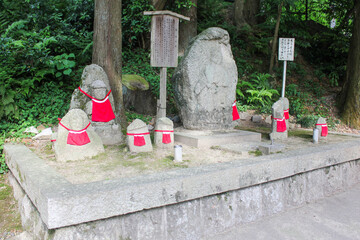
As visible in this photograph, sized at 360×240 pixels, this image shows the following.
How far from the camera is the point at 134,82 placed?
785 centimetres

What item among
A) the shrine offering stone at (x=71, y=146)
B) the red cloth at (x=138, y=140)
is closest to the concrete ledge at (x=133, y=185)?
the shrine offering stone at (x=71, y=146)

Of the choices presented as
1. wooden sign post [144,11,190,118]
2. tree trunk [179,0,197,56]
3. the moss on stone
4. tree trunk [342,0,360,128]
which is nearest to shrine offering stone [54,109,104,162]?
wooden sign post [144,11,190,118]

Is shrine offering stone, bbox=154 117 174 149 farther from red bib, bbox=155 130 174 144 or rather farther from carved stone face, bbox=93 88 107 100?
carved stone face, bbox=93 88 107 100

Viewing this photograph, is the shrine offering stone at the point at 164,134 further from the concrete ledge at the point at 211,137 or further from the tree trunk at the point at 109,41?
the tree trunk at the point at 109,41

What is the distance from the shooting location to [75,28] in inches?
373

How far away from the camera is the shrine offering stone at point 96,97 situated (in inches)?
184

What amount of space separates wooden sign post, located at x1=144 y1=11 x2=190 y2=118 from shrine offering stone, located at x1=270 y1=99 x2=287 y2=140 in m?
2.03

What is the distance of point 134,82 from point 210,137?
11.6 ft

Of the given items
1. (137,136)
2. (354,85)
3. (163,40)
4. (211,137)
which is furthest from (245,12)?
(137,136)

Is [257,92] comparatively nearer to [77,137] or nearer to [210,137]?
[210,137]

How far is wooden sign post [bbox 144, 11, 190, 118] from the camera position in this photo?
539 cm

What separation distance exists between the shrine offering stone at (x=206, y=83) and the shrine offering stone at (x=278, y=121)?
82cm

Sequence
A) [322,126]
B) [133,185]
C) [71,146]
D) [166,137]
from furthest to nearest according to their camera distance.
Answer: [322,126], [166,137], [71,146], [133,185]

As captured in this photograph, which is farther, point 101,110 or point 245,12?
point 245,12
